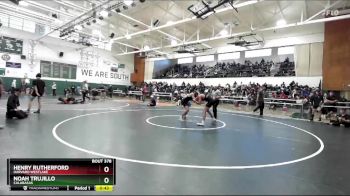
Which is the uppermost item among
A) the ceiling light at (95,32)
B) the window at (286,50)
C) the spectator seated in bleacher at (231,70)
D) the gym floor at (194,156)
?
the ceiling light at (95,32)

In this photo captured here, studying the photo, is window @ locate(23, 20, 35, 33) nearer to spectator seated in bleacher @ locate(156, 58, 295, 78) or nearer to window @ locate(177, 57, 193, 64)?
spectator seated in bleacher @ locate(156, 58, 295, 78)

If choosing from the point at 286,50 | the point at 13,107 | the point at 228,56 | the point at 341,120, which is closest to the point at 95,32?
the point at 228,56

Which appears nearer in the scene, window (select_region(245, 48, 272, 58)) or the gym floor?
the gym floor

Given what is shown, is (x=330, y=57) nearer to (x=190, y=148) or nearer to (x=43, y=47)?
(x=190, y=148)

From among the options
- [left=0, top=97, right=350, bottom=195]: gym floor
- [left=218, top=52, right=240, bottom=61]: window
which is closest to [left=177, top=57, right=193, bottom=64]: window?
[left=218, top=52, right=240, bottom=61]: window

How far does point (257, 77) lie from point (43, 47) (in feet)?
74.3

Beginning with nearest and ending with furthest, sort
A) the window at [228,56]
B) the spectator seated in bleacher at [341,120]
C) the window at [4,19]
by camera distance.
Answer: the spectator seated in bleacher at [341,120] < the window at [4,19] < the window at [228,56]

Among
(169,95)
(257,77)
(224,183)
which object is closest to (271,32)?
(257,77)
